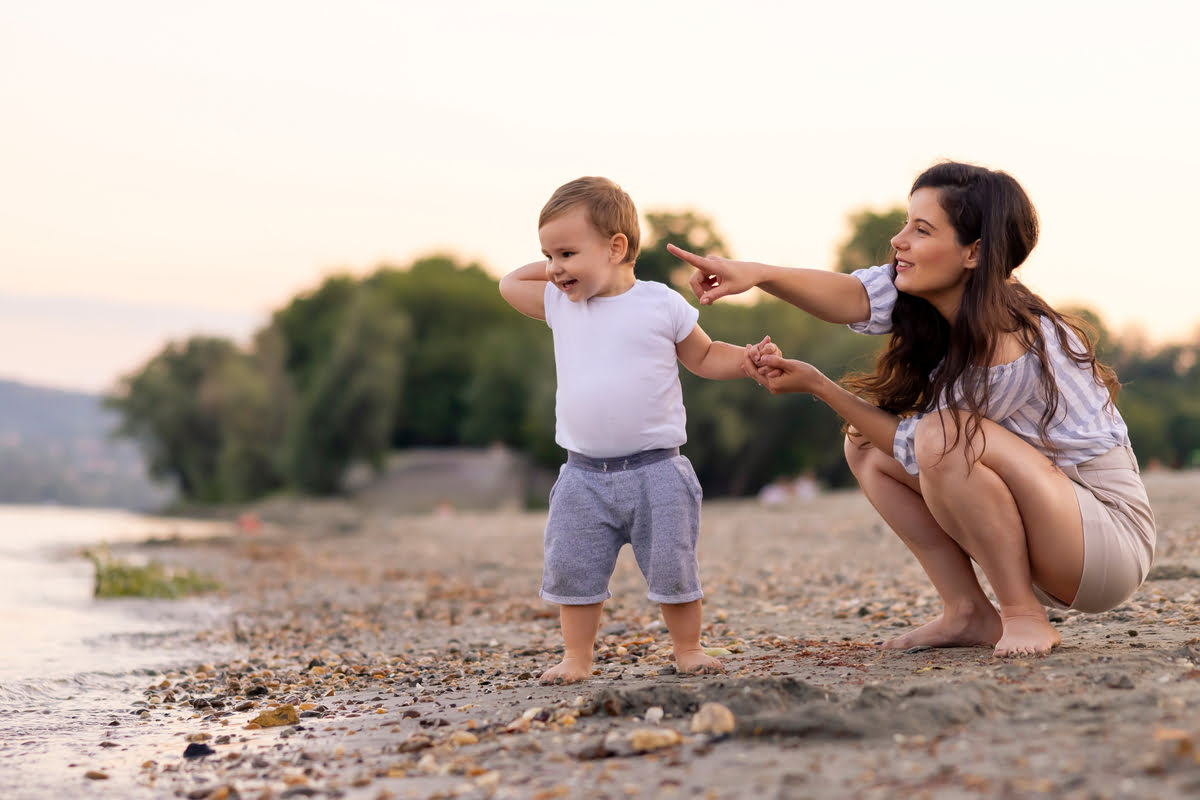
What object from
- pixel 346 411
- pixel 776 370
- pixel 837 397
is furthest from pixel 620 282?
pixel 346 411

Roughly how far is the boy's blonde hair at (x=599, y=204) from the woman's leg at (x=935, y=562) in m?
1.22

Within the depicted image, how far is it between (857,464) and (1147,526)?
99cm

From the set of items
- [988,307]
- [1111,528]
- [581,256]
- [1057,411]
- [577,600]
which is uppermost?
[581,256]

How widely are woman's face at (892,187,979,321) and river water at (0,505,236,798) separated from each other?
299 cm

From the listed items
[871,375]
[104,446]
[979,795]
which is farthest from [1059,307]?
[104,446]

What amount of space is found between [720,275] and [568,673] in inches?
58.0

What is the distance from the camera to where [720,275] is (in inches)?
154

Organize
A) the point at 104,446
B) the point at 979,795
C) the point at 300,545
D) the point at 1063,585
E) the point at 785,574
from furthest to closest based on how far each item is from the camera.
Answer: the point at 104,446 < the point at 300,545 < the point at 785,574 < the point at 1063,585 < the point at 979,795

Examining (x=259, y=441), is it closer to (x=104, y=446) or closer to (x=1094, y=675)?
(x=104, y=446)

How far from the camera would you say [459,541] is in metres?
15.0

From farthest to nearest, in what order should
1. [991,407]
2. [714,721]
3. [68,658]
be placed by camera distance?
[68,658], [991,407], [714,721]

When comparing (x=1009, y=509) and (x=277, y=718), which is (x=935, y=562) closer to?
(x=1009, y=509)

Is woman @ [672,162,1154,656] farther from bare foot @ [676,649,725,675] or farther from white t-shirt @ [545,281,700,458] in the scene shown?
bare foot @ [676,649,725,675]

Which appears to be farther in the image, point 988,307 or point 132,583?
point 132,583
